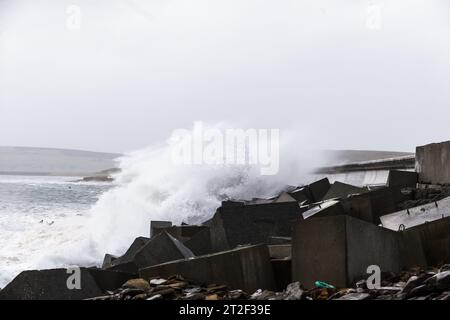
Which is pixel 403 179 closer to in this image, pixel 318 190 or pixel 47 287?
pixel 318 190

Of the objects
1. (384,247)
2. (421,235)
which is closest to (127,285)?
(384,247)

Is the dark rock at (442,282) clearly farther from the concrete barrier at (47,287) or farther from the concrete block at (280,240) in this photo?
the concrete barrier at (47,287)

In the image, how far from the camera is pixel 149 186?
55.6 ft

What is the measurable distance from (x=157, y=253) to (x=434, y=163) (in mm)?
3664

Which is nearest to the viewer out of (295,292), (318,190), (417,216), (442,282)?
(442,282)

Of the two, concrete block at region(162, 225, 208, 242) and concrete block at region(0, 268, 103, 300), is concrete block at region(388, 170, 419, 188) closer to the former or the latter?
concrete block at region(162, 225, 208, 242)

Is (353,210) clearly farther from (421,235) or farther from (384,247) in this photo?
(384,247)

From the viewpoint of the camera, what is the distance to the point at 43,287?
423 centimetres

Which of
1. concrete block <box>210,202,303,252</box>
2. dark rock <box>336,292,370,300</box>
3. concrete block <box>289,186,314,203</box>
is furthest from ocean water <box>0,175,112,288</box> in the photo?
dark rock <box>336,292,370,300</box>

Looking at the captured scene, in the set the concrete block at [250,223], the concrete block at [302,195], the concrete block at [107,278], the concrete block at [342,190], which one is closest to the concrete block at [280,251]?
the concrete block at [250,223]

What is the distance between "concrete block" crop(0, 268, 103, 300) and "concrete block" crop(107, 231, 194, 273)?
3.00 ft

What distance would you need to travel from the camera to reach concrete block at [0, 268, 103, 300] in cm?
421

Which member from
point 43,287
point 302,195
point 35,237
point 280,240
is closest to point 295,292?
point 280,240

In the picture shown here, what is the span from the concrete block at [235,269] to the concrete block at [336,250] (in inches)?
9.1
